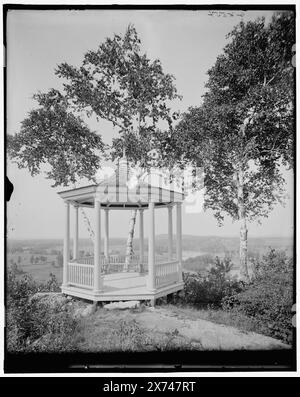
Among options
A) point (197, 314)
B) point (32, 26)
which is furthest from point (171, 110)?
point (197, 314)

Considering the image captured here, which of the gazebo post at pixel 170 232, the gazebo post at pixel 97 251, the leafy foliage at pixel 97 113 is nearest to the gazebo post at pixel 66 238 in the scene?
the leafy foliage at pixel 97 113

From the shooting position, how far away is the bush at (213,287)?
253 inches

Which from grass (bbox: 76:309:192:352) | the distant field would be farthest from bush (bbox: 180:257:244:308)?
grass (bbox: 76:309:192:352)

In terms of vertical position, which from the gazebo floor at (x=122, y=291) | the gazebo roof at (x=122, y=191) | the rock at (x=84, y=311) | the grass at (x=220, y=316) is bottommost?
the grass at (x=220, y=316)

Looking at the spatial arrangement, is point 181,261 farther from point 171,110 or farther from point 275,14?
point 275,14

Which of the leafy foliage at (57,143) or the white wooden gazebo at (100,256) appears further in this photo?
the leafy foliage at (57,143)

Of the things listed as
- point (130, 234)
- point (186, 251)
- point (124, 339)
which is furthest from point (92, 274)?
point (186, 251)

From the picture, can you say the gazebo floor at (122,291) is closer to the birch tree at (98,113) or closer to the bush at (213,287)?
the bush at (213,287)

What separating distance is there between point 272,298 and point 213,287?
4.35 feet

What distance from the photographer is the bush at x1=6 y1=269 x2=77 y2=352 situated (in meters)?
5.45

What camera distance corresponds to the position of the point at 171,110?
6648 millimetres

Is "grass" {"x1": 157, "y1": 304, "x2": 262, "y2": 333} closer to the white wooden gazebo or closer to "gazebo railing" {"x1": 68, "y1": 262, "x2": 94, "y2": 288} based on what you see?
the white wooden gazebo

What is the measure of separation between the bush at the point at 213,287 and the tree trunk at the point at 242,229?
0.24m

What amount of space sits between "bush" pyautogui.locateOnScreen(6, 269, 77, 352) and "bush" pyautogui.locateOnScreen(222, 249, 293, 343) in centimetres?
320
